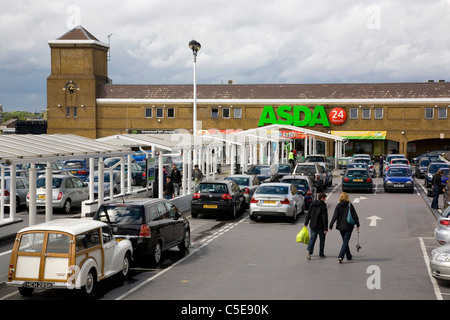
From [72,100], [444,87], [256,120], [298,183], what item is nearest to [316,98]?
[256,120]

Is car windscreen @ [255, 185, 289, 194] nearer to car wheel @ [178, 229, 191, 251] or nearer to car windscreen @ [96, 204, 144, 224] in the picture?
car wheel @ [178, 229, 191, 251]

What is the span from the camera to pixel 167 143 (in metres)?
26.5

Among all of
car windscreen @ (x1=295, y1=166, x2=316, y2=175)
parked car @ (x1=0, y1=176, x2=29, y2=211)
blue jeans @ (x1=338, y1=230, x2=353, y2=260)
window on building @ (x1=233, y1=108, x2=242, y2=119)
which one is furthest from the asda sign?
blue jeans @ (x1=338, y1=230, x2=353, y2=260)

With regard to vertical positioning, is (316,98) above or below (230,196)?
above

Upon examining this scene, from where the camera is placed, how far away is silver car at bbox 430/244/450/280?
1219 cm

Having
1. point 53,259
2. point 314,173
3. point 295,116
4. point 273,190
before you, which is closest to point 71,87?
point 295,116

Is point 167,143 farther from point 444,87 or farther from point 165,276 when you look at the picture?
point 444,87

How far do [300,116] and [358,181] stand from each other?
34647 mm

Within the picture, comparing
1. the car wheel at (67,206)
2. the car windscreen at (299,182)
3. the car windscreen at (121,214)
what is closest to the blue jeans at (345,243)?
the car windscreen at (121,214)

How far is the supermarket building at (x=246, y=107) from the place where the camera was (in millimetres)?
65375

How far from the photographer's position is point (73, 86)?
69.9 metres

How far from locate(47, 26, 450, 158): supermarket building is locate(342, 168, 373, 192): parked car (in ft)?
103
